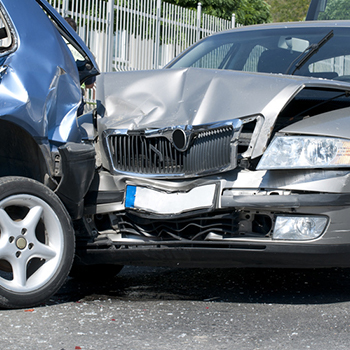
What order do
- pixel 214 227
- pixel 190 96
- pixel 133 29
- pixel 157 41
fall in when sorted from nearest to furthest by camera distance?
pixel 214 227
pixel 190 96
pixel 133 29
pixel 157 41

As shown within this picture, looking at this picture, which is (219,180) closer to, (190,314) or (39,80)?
(190,314)

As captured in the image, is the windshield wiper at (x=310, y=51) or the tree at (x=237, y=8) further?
the tree at (x=237, y=8)

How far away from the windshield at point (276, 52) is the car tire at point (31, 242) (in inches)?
79.9

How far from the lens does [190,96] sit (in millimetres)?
3844

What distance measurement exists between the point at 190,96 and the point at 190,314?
4.25ft

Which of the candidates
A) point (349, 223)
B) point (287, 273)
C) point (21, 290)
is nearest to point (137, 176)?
point (21, 290)

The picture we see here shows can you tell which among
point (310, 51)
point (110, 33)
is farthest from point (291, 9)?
point (310, 51)

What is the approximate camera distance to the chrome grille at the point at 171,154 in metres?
3.56

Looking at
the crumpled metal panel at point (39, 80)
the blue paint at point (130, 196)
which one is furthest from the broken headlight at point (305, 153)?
the crumpled metal panel at point (39, 80)

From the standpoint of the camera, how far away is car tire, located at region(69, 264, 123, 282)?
4465mm

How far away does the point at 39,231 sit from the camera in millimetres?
3699

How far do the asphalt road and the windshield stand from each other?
1.56 m

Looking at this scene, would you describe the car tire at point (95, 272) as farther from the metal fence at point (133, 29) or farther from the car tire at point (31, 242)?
the metal fence at point (133, 29)

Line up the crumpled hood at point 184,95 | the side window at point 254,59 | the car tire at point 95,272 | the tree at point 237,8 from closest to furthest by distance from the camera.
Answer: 1. the crumpled hood at point 184,95
2. the car tire at point 95,272
3. the side window at point 254,59
4. the tree at point 237,8
